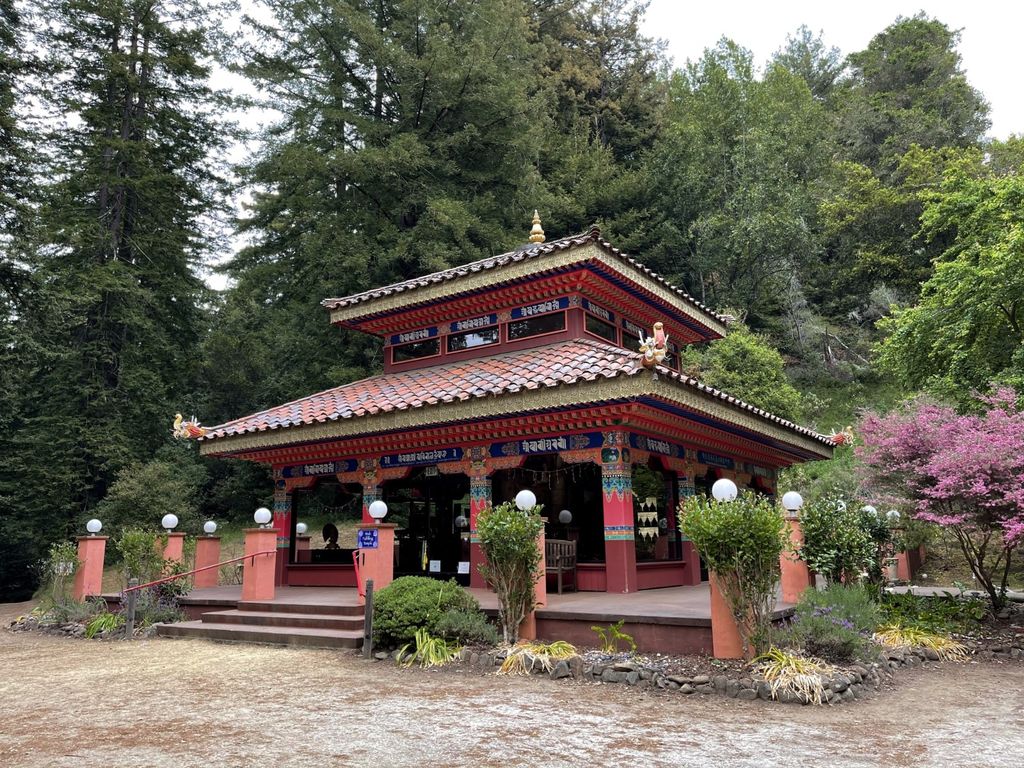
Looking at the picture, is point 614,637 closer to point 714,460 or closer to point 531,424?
point 531,424

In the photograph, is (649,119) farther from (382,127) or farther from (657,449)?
(657,449)

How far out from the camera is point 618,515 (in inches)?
428

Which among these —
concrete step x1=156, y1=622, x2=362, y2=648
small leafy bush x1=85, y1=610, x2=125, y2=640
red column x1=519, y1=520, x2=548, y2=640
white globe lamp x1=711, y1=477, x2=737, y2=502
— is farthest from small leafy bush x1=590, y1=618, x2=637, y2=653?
small leafy bush x1=85, y1=610, x2=125, y2=640

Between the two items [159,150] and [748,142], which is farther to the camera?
[748,142]

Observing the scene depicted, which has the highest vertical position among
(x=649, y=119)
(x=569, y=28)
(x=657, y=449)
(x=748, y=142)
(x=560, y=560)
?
(x=569, y=28)

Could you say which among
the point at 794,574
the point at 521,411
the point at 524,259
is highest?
the point at 524,259

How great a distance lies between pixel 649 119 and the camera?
121 ft

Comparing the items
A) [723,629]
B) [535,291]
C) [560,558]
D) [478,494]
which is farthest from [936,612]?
[535,291]

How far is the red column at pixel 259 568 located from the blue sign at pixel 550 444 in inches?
161

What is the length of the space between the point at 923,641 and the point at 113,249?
86.6 feet

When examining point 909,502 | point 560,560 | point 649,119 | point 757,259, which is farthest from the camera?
point 649,119

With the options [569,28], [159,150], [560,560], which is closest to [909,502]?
[560,560]

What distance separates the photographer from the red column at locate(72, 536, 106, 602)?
13.7 meters

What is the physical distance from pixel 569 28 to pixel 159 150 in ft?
72.2
